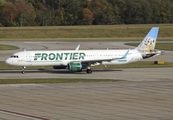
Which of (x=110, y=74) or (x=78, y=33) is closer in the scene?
(x=110, y=74)

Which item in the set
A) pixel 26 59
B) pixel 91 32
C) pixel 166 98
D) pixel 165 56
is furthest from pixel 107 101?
pixel 91 32

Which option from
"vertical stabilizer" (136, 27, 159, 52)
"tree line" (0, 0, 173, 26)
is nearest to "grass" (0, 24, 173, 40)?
"tree line" (0, 0, 173, 26)

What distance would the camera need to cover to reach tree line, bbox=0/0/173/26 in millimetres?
161875

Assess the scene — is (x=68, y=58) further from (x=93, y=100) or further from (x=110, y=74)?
(x=93, y=100)

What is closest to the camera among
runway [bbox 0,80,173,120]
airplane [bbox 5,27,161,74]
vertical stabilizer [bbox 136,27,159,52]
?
runway [bbox 0,80,173,120]

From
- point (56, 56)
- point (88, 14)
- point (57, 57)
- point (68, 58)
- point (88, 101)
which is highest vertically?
point (88, 14)

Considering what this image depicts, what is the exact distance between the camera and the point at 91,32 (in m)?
130

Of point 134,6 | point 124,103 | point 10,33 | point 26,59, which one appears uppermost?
point 134,6

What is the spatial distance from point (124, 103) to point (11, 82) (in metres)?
14.4

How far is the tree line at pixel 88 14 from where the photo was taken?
161875 mm

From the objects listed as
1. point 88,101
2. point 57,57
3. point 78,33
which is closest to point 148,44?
point 57,57

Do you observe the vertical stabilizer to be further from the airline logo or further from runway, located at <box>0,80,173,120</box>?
runway, located at <box>0,80,173,120</box>

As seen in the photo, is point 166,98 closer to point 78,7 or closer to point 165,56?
point 165,56

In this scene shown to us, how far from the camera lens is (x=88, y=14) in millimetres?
164125
